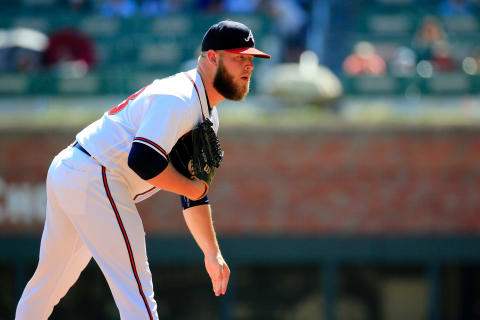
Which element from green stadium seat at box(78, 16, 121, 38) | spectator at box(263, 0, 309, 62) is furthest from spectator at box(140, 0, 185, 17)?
spectator at box(263, 0, 309, 62)

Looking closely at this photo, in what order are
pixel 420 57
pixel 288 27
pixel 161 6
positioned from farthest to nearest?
pixel 161 6 < pixel 288 27 < pixel 420 57

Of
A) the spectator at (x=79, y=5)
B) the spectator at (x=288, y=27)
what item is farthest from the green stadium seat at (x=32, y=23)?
the spectator at (x=288, y=27)

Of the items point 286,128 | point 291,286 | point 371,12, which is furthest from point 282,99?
point 371,12

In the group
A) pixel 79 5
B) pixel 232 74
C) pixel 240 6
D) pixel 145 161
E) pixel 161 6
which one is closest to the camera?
pixel 145 161

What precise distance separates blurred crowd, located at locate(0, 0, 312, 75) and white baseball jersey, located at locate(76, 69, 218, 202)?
6.86 meters

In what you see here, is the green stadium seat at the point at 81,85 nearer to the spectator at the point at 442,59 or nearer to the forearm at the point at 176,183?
the spectator at the point at 442,59

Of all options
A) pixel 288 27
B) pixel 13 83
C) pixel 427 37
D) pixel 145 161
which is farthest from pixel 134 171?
pixel 427 37

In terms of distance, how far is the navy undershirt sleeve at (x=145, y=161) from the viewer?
10.4ft

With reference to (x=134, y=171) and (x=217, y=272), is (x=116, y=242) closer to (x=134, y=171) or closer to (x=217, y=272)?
(x=134, y=171)

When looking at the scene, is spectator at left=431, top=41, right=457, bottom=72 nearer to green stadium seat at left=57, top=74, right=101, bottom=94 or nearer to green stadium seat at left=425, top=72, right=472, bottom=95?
green stadium seat at left=425, top=72, right=472, bottom=95

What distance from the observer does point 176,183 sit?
10.8 ft

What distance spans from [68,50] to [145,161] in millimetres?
7473

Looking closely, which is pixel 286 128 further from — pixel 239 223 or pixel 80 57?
pixel 80 57

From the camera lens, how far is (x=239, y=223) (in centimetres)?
936
